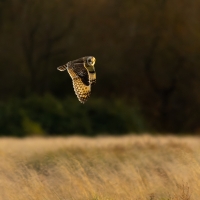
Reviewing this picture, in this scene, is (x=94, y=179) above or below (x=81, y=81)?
below

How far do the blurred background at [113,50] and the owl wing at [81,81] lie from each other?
15243 millimetres

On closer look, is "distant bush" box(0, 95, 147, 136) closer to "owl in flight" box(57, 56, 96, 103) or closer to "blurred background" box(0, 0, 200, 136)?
"blurred background" box(0, 0, 200, 136)

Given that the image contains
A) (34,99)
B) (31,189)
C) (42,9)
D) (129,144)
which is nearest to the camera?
(31,189)

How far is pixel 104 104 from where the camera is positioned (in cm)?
1980

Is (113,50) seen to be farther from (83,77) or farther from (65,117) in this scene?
(83,77)

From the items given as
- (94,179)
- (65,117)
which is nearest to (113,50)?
(65,117)

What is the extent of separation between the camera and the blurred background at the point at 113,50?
68.7ft

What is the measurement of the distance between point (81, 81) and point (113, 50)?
635 inches

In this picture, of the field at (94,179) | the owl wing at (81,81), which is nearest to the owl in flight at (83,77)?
the owl wing at (81,81)

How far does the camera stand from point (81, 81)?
512cm

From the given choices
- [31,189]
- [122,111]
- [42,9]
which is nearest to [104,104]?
[122,111]

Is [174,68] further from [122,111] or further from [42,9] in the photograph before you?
[42,9]

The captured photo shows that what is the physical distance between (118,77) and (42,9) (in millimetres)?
3058

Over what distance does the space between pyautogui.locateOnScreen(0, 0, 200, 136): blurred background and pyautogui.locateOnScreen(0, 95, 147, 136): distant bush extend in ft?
2.59
